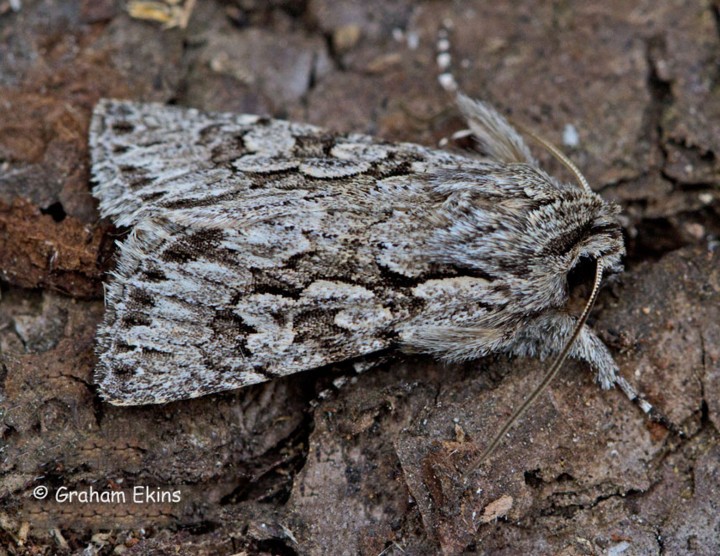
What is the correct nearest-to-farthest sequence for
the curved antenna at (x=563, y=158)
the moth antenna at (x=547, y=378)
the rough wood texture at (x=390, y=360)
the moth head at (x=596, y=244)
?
the moth antenna at (x=547, y=378)
the rough wood texture at (x=390, y=360)
the moth head at (x=596, y=244)
the curved antenna at (x=563, y=158)

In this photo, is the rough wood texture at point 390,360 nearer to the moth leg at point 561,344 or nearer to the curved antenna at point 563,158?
the moth leg at point 561,344

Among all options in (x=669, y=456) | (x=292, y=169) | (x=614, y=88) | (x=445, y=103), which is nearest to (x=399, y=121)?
(x=445, y=103)

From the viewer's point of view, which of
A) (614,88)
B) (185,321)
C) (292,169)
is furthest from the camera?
(614,88)

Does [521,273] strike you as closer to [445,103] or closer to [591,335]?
[591,335]

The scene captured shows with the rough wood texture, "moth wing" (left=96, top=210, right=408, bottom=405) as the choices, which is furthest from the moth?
the rough wood texture

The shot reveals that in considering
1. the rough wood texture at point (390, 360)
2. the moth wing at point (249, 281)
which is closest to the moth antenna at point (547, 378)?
the rough wood texture at point (390, 360)

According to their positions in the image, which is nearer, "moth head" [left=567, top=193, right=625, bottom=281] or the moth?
the moth

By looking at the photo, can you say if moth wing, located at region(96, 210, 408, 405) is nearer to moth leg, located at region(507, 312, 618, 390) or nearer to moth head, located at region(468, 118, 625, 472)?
moth leg, located at region(507, 312, 618, 390)
